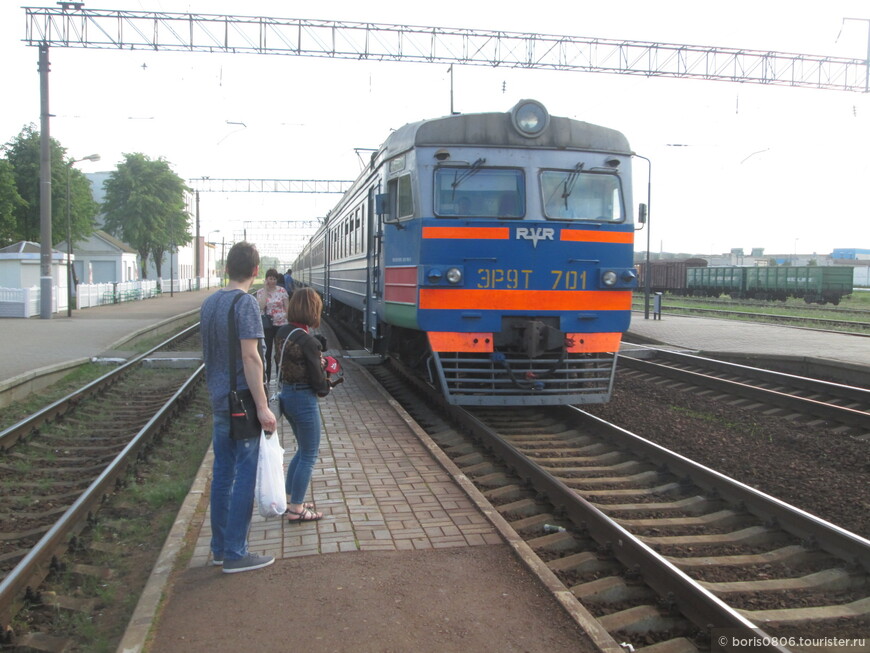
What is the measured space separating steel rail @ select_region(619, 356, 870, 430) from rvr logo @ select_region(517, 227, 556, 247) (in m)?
3.73

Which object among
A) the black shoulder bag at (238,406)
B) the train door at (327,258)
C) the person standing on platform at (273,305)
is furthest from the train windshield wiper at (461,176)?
the train door at (327,258)

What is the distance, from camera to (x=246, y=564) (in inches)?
164

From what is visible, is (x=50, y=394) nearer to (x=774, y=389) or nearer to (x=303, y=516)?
(x=303, y=516)

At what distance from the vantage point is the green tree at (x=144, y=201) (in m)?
46.8

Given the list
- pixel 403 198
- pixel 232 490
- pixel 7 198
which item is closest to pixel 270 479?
pixel 232 490

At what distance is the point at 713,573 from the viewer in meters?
4.43

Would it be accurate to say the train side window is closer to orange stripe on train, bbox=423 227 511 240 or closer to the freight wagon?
orange stripe on train, bbox=423 227 511 240

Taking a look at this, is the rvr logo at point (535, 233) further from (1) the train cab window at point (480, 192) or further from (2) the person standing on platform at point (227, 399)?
(2) the person standing on platform at point (227, 399)

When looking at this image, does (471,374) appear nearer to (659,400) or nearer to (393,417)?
(393,417)

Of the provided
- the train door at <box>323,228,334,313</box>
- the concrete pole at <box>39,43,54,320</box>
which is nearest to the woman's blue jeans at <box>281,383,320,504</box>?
the train door at <box>323,228,334,313</box>

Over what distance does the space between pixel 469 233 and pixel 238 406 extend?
439 cm

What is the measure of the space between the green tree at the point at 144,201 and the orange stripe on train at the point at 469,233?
4164 centimetres

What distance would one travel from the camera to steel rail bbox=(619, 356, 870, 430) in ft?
27.2

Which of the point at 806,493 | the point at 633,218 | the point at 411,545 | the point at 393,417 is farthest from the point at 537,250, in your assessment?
the point at 411,545
